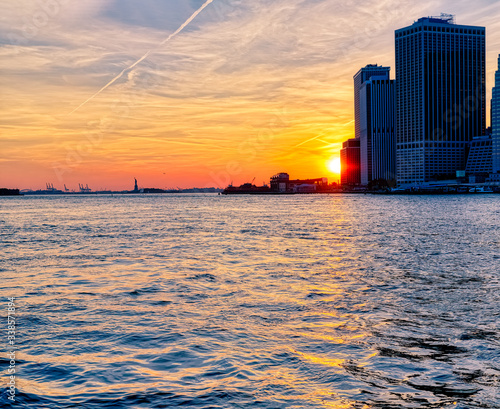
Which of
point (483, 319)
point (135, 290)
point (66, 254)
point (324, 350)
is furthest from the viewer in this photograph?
point (66, 254)

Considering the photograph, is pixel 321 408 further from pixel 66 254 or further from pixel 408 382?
pixel 66 254

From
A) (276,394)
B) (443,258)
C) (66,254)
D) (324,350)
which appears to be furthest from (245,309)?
(66,254)

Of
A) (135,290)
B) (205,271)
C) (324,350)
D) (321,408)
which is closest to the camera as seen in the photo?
(321,408)

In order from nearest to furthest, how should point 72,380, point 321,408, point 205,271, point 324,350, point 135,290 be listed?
point 321,408 → point 72,380 → point 324,350 → point 135,290 → point 205,271

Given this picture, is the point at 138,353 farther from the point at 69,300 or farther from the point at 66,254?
the point at 66,254

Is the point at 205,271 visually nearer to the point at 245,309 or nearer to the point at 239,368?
the point at 245,309

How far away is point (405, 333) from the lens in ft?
57.6

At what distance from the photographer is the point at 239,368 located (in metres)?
14.2

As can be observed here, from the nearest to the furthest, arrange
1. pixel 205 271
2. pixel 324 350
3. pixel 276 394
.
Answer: pixel 276 394 < pixel 324 350 < pixel 205 271

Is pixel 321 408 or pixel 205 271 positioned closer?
pixel 321 408

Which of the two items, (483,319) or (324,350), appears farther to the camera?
(483,319)

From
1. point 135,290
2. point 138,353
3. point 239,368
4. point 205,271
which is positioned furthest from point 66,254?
point 239,368

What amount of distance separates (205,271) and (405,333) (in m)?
18.2

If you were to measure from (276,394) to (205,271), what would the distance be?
2127 centimetres
